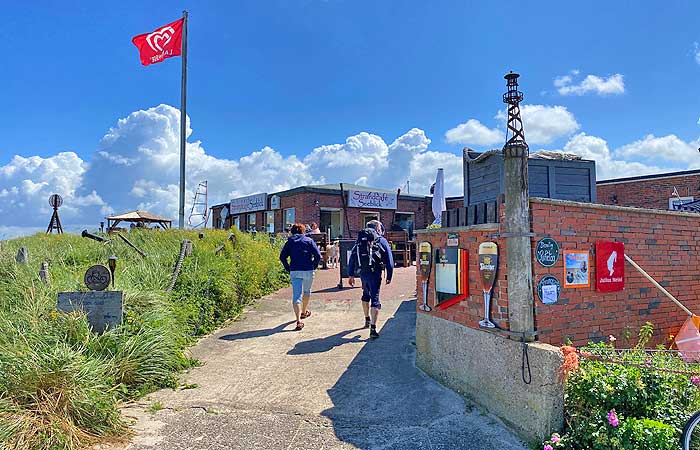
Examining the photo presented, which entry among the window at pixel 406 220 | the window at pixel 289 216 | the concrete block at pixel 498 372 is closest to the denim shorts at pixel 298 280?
the concrete block at pixel 498 372

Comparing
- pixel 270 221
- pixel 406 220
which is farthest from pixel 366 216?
pixel 270 221

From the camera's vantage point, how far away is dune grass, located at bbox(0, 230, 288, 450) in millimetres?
3492

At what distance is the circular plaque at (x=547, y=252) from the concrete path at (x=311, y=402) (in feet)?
5.02

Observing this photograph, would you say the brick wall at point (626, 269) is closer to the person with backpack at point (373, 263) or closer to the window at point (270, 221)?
the person with backpack at point (373, 263)

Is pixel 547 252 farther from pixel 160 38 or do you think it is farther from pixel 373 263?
pixel 160 38

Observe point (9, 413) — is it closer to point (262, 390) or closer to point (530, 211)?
point (262, 390)

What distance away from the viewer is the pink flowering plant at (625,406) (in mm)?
3098

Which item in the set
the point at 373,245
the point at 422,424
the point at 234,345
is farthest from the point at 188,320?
the point at 422,424

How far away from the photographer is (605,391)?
339 centimetres

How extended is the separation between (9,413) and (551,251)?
469cm

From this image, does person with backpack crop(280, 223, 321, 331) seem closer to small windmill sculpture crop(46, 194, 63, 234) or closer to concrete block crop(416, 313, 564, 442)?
concrete block crop(416, 313, 564, 442)

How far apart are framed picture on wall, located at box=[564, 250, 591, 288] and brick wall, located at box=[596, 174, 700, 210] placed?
1461 centimetres

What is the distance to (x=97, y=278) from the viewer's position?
5.13 m

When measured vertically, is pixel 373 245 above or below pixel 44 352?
above
